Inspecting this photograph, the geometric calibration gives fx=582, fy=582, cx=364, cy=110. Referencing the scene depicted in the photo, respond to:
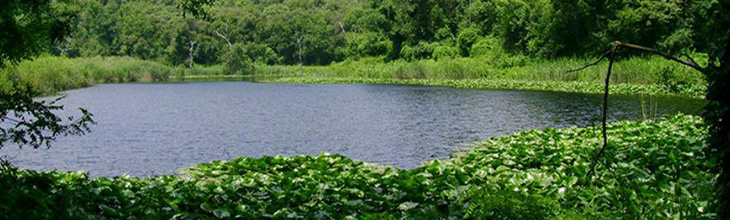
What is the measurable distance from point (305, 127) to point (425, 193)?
35.6 feet

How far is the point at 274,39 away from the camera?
8000 cm

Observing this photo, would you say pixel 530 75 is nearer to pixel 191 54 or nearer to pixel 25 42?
pixel 25 42

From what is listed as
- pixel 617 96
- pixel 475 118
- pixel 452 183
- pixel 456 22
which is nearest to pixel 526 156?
pixel 452 183

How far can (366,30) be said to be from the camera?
70000mm

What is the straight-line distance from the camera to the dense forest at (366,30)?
113ft

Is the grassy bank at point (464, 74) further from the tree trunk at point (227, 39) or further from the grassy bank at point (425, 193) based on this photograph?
the tree trunk at point (227, 39)

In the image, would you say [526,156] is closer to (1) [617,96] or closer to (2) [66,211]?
(2) [66,211]

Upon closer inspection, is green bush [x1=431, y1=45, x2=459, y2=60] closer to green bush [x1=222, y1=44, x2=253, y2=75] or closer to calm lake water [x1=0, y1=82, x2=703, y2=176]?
calm lake water [x1=0, y1=82, x2=703, y2=176]

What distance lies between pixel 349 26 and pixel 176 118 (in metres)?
65.6

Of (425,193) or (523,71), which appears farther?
(523,71)

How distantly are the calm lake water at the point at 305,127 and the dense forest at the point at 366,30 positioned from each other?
4818mm

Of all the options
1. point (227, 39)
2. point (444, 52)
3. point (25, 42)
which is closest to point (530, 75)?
point (444, 52)

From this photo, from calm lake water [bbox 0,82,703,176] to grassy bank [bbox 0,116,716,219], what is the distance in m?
3.45

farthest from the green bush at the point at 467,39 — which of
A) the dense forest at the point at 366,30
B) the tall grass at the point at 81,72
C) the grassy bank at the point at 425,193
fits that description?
the grassy bank at the point at 425,193
